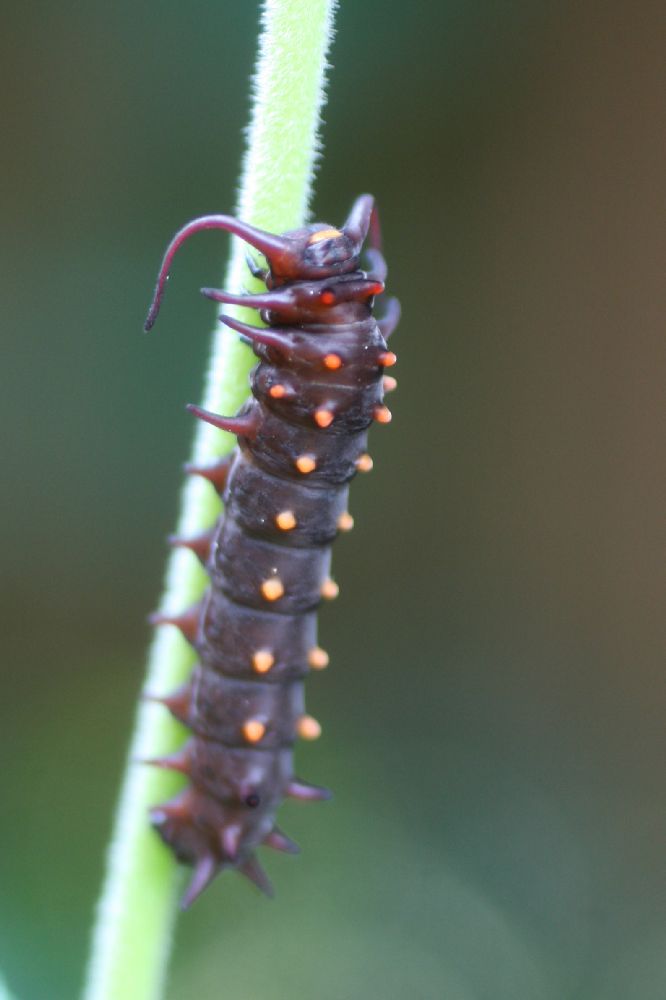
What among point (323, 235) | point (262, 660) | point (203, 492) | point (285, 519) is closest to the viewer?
point (203, 492)

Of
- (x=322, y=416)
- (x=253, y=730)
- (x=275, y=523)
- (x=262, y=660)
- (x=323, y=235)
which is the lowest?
(x=253, y=730)

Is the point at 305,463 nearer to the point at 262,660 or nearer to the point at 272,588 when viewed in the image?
the point at 272,588

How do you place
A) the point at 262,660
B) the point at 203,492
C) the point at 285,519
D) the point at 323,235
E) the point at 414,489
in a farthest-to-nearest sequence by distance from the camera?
the point at 414,489 < the point at 262,660 < the point at 285,519 < the point at 323,235 < the point at 203,492

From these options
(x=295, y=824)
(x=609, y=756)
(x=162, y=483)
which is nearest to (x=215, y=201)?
(x=162, y=483)

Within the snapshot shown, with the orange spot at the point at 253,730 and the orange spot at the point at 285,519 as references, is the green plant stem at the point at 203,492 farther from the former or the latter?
the orange spot at the point at 253,730

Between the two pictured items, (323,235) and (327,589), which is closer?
(323,235)

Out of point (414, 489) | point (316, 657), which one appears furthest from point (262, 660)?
point (414, 489)

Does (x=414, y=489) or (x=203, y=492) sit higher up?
(x=203, y=492)
